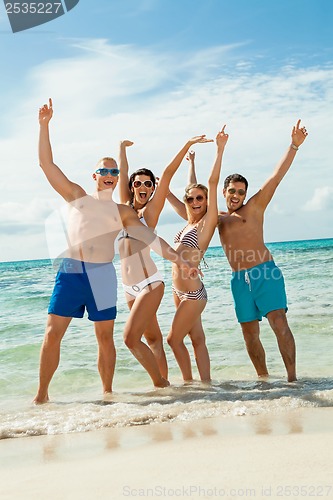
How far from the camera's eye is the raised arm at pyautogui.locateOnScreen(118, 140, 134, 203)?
6254 mm

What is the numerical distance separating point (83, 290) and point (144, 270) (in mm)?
621

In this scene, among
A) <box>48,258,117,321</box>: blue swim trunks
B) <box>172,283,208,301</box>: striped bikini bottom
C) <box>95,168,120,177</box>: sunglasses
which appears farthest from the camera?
<box>172,283,208,301</box>: striped bikini bottom

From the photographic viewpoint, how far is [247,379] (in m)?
6.70

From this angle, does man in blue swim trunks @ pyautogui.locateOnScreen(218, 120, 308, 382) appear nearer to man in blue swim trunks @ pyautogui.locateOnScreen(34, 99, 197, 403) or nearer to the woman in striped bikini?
the woman in striped bikini

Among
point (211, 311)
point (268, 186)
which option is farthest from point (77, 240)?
point (211, 311)

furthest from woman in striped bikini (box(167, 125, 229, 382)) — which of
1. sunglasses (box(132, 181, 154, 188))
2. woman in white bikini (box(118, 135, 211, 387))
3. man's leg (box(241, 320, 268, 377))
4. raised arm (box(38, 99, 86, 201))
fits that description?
raised arm (box(38, 99, 86, 201))

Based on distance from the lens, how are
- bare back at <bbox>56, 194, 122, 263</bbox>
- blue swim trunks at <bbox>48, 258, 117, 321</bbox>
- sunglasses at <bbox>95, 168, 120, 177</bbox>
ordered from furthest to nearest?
sunglasses at <bbox>95, 168, 120, 177</bbox>
bare back at <bbox>56, 194, 122, 263</bbox>
blue swim trunks at <bbox>48, 258, 117, 321</bbox>

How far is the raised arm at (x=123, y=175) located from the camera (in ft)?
20.5

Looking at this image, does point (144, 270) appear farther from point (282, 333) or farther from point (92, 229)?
point (282, 333)

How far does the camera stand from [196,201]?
5973 mm

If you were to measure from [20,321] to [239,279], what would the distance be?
834 cm

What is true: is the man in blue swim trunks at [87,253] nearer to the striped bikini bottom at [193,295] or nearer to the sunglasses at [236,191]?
the striped bikini bottom at [193,295]

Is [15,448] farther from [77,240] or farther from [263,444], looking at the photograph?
[77,240]

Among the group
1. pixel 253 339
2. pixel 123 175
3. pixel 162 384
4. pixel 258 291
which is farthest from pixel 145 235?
pixel 253 339
